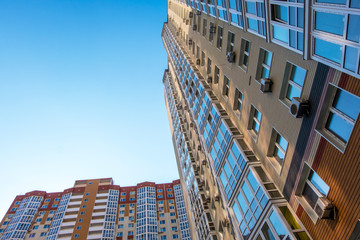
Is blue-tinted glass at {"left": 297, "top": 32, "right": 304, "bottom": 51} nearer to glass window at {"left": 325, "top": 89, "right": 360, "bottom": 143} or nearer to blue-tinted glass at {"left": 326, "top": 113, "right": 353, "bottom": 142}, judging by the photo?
glass window at {"left": 325, "top": 89, "right": 360, "bottom": 143}

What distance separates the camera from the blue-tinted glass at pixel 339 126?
722cm

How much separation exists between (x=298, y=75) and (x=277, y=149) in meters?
4.21

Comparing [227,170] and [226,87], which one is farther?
[226,87]

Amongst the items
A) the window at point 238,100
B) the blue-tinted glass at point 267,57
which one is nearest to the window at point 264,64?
the blue-tinted glass at point 267,57

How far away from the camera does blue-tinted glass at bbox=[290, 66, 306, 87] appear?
31.1ft

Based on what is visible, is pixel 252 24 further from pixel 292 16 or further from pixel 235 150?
pixel 235 150

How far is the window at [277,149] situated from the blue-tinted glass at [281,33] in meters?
4.51

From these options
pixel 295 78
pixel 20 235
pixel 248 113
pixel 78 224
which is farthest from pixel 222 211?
pixel 20 235

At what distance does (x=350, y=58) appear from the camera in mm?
6602

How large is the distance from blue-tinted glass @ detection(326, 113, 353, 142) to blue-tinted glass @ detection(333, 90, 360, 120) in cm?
31

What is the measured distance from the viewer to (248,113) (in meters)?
14.5

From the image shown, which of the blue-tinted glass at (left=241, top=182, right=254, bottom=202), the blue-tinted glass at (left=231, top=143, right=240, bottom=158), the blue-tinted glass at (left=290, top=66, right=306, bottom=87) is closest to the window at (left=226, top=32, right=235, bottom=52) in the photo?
the blue-tinted glass at (left=231, top=143, right=240, bottom=158)

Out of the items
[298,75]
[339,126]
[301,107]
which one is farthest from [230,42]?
[339,126]

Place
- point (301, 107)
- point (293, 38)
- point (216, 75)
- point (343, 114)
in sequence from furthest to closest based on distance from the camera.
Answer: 1. point (216, 75)
2. point (293, 38)
3. point (301, 107)
4. point (343, 114)
